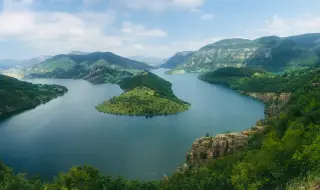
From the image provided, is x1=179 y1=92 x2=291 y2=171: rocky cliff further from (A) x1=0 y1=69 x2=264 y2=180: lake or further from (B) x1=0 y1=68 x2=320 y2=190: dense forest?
(A) x1=0 y1=69 x2=264 y2=180: lake

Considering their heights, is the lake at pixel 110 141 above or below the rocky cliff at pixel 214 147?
below

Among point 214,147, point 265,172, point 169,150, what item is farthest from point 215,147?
point 265,172

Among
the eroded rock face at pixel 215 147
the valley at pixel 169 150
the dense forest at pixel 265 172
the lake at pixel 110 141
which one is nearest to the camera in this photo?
the dense forest at pixel 265 172

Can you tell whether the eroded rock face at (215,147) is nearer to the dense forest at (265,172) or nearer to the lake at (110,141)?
the dense forest at (265,172)

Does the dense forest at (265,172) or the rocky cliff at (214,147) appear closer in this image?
the dense forest at (265,172)

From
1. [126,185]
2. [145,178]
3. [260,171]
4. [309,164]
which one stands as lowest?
[145,178]

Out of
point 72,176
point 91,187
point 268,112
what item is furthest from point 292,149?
point 268,112

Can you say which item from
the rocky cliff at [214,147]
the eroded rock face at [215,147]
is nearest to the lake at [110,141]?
the rocky cliff at [214,147]

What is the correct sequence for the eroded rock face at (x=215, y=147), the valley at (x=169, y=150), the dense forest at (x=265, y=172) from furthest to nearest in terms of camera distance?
the eroded rock face at (x=215, y=147), the valley at (x=169, y=150), the dense forest at (x=265, y=172)

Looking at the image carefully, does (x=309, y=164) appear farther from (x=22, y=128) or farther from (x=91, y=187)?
(x=22, y=128)
